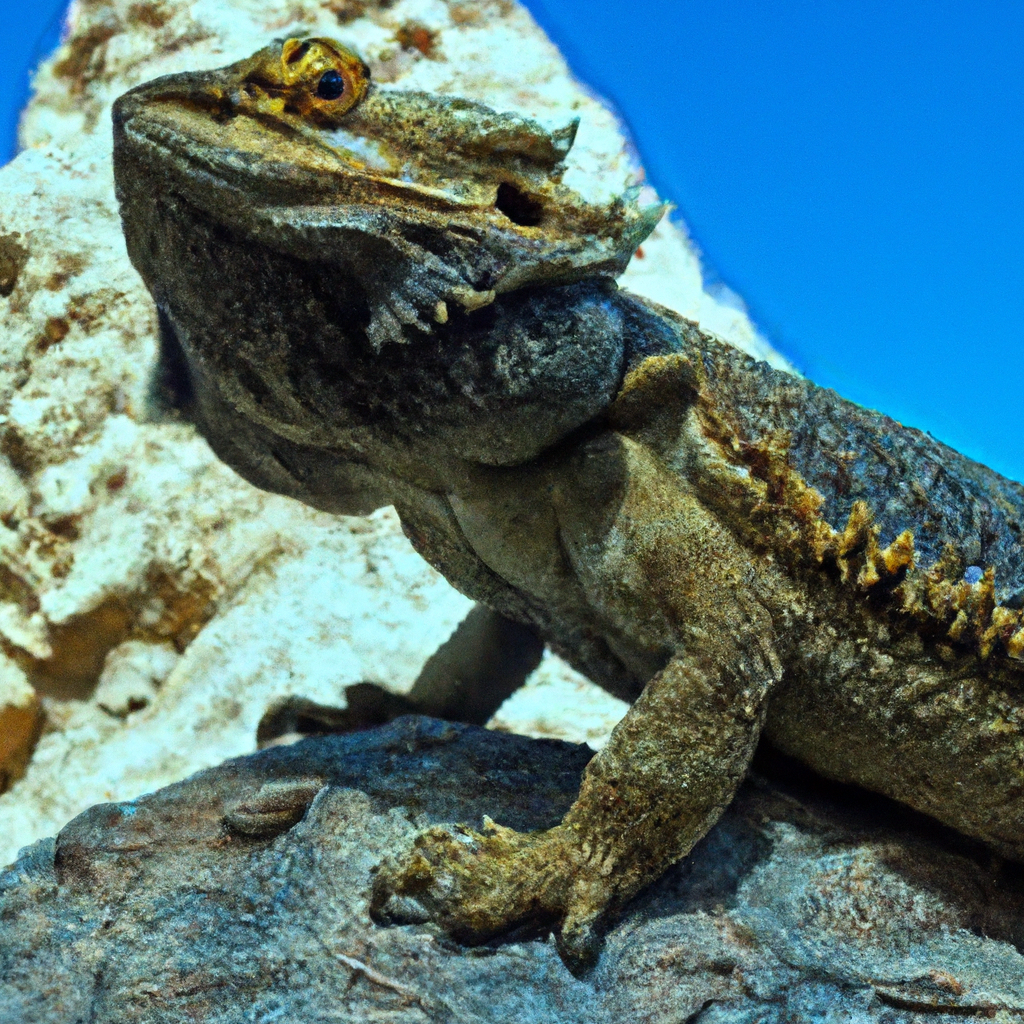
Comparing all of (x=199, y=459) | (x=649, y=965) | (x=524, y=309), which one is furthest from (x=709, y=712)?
(x=199, y=459)

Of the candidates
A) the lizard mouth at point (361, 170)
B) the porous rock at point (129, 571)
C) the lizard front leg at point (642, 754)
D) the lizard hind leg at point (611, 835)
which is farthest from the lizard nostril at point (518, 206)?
the porous rock at point (129, 571)

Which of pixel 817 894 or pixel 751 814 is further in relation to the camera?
pixel 751 814

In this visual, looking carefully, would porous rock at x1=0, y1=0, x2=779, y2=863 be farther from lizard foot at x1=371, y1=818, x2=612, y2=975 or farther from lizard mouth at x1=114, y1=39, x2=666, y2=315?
lizard mouth at x1=114, y1=39, x2=666, y2=315

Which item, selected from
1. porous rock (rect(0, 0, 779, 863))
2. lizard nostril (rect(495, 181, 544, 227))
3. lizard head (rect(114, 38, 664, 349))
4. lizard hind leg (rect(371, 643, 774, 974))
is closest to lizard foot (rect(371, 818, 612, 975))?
lizard hind leg (rect(371, 643, 774, 974))

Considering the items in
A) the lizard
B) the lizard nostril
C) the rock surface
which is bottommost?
the rock surface

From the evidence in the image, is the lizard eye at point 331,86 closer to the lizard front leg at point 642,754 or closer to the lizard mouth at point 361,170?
the lizard mouth at point 361,170

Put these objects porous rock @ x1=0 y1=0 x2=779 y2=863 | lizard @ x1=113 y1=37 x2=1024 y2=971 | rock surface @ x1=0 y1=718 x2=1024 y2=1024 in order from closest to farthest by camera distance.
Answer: rock surface @ x1=0 y1=718 x2=1024 y2=1024, lizard @ x1=113 y1=37 x2=1024 y2=971, porous rock @ x1=0 y1=0 x2=779 y2=863

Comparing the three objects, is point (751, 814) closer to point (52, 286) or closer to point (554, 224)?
point (554, 224)

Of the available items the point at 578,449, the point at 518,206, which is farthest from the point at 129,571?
the point at 518,206

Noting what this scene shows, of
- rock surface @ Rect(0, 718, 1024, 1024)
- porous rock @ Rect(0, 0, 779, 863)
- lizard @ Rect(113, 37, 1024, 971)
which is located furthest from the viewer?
porous rock @ Rect(0, 0, 779, 863)
